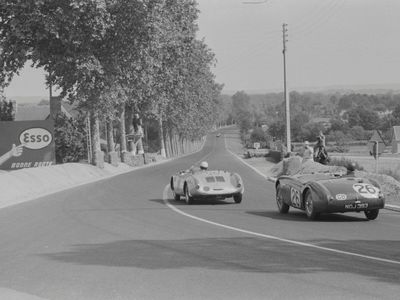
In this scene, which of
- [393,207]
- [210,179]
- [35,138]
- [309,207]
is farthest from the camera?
[35,138]

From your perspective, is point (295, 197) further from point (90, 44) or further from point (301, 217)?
point (90, 44)

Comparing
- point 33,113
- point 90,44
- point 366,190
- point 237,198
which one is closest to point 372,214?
point 366,190

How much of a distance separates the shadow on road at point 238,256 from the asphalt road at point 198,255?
14 mm

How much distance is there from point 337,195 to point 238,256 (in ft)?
17.9

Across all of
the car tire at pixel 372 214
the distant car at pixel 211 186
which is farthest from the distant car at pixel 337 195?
the distant car at pixel 211 186

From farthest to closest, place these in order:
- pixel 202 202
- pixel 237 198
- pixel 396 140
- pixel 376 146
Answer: pixel 396 140 → pixel 376 146 → pixel 202 202 → pixel 237 198

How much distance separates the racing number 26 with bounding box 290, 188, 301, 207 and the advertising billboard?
2181cm

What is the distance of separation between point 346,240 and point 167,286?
4.58 meters

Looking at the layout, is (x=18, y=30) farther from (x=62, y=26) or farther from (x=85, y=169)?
(x=85, y=169)

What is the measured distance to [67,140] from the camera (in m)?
55.8

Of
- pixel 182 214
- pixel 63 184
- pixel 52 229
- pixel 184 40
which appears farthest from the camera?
pixel 184 40

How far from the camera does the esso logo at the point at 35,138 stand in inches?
1420

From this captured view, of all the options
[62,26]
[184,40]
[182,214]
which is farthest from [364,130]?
[182,214]

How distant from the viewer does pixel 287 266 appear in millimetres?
9211
